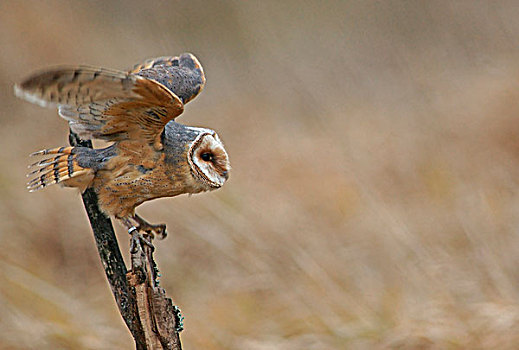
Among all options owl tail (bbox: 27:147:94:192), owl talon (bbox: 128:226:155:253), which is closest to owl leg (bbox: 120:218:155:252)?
owl talon (bbox: 128:226:155:253)

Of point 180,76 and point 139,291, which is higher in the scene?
point 180,76

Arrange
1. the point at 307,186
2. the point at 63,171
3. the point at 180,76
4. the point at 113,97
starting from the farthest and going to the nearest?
the point at 307,186, the point at 180,76, the point at 63,171, the point at 113,97

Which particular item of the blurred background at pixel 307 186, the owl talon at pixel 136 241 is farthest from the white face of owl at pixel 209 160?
the blurred background at pixel 307 186

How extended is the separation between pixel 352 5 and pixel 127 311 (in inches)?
188

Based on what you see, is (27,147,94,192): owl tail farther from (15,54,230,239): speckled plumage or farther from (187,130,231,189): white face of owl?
(187,130,231,189): white face of owl

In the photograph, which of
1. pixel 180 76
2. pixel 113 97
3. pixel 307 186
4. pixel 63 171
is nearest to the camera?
pixel 113 97

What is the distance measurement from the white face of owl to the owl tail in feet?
0.78

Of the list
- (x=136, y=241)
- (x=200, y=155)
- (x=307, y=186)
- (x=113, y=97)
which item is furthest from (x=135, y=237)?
(x=307, y=186)

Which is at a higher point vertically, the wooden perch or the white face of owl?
the white face of owl

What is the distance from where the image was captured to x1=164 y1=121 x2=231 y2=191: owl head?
1.33 metres

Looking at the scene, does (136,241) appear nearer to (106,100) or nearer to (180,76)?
(106,100)

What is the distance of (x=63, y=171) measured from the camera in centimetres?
134

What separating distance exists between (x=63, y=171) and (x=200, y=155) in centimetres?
29

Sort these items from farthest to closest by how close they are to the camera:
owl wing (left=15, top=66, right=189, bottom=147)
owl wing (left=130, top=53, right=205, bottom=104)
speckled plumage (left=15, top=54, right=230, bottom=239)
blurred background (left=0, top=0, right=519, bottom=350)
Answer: blurred background (left=0, top=0, right=519, bottom=350) < owl wing (left=130, top=53, right=205, bottom=104) < speckled plumage (left=15, top=54, right=230, bottom=239) < owl wing (left=15, top=66, right=189, bottom=147)
